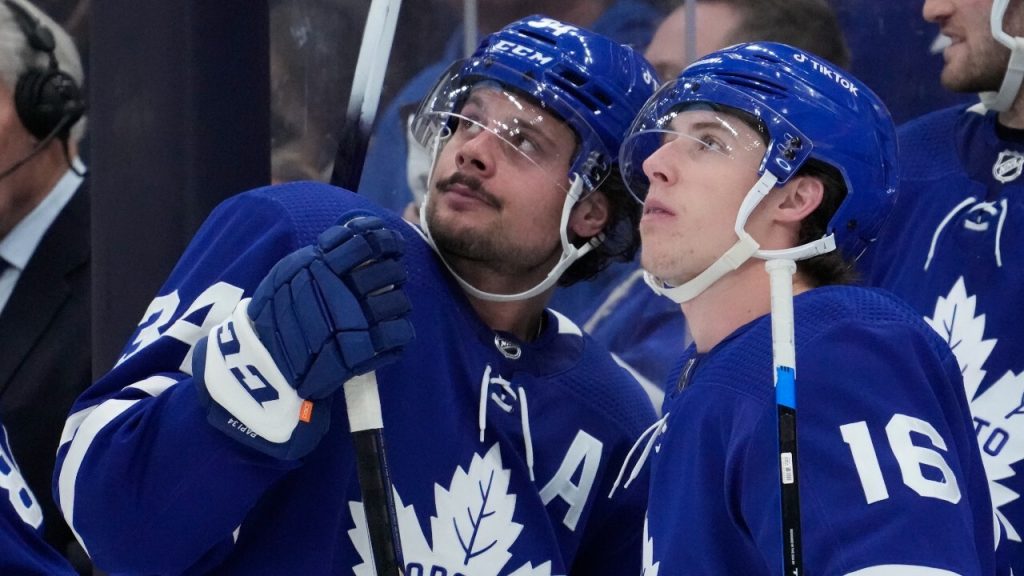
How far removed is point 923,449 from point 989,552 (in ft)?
0.90

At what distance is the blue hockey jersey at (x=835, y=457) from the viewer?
1.67 metres

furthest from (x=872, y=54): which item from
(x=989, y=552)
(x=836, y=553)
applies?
(x=836, y=553)

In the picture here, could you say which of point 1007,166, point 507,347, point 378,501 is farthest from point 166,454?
point 1007,166

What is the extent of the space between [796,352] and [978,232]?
2.97 feet

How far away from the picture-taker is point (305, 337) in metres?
1.82

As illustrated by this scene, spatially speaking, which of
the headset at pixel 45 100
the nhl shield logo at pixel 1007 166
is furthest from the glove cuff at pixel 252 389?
the headset at pixel 45 100

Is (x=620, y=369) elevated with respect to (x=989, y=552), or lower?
lower

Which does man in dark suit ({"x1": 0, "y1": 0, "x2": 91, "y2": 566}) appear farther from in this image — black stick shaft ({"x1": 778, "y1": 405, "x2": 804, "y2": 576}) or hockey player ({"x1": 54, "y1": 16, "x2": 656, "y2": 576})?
black stick shaft ({"x1": 778, "y1": 405, "x2": 804, "y2": 576})

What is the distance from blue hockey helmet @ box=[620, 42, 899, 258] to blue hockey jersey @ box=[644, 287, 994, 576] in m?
0.17

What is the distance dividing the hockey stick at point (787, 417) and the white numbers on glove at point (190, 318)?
2.25 feet

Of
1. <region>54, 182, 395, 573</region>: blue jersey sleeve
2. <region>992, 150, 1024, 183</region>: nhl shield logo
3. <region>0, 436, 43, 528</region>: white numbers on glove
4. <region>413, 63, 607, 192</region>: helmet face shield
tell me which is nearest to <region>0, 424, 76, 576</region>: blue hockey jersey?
<region>0, 436, 43, 528</region>: white numbers on glove

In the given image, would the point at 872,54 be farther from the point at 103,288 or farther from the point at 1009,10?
the point at 103,288

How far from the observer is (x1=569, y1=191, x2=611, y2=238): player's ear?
8.04 ft

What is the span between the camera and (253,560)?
6.73 ft
